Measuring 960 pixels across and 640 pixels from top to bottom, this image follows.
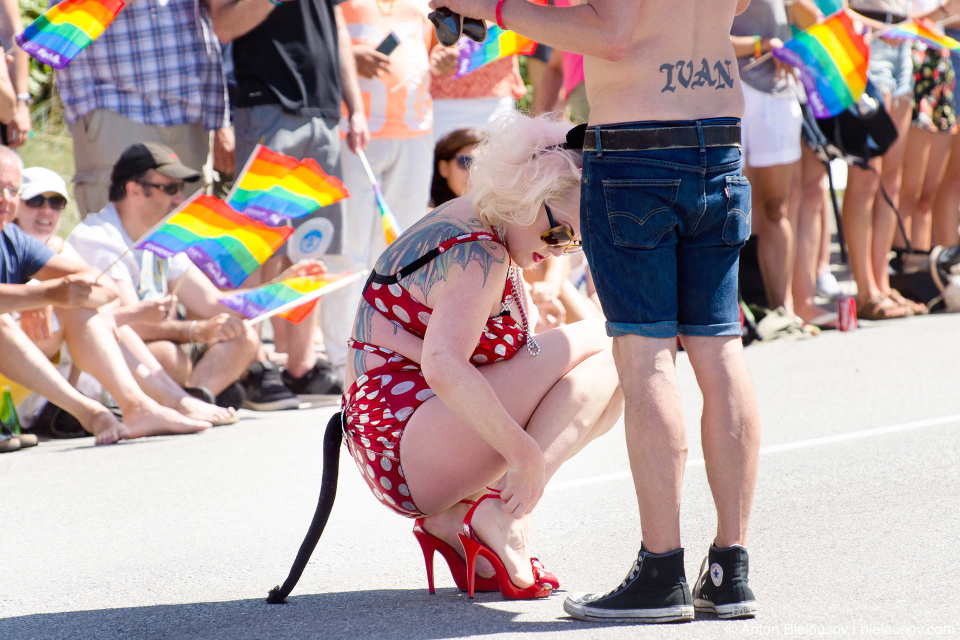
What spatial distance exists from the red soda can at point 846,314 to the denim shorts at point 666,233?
209 inches

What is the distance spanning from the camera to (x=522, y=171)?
117 inches

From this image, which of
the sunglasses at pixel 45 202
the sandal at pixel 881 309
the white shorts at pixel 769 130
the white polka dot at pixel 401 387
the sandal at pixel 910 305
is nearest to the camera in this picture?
the white polka dot at pixel 401 387

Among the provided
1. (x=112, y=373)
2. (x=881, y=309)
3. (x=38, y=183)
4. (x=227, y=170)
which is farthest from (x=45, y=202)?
(x=881, y=309)

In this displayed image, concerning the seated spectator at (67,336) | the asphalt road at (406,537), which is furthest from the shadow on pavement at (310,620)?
the seated spectator at (67,336)

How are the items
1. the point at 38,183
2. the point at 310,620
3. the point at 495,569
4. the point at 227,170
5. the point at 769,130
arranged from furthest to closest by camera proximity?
the point at 769,130
the point at 227,170
the point at 38,183
the point at 495,569
the point at 310,620

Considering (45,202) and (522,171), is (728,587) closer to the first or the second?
(522,171)

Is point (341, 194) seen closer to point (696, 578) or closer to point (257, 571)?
point (257, 571)

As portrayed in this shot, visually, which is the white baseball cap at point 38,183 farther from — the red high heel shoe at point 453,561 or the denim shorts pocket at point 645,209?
the denim shorts pocket at point 645,209

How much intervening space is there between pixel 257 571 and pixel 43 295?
2225mm

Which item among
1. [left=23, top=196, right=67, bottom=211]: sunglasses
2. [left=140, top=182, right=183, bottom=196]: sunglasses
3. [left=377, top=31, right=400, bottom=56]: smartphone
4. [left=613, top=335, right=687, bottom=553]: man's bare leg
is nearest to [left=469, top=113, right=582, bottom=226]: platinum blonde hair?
[left=613, top=335, right=687, bottom=553]: man's bare leg

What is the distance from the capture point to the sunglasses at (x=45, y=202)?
A: 5.76 meters

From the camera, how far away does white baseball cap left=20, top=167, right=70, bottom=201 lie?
5762 mm

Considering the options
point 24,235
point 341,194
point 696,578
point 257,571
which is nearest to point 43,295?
point 24,235

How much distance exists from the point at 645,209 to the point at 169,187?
148 inches
